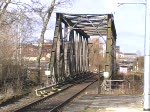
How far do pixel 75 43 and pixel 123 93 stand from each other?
19757 millimetres

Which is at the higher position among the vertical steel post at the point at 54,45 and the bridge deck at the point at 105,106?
the vertical steel post at the point at 54,45

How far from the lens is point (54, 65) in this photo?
121ft

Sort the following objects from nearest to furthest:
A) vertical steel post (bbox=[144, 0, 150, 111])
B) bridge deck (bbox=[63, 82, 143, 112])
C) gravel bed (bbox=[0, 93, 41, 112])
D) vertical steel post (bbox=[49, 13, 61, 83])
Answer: vertical steel post (bbox=[144, 0, 150, 111]) → bridge deck (bbox=[63, 82, 143, 112]) → gravel bed (bbox=[0, 93, 41, 112]) → vertical steel post (bbox=[49, 13, 61, 83])

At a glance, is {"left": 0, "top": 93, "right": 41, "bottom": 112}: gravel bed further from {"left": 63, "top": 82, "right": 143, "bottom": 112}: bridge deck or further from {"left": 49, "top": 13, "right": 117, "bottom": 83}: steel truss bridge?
{"left": 49, "top": 13, "right": 117, "bottom": 83}: steel truss bridge

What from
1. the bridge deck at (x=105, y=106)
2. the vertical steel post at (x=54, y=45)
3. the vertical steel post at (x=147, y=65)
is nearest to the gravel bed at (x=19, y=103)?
the bridge deck at (x=105, y=106)

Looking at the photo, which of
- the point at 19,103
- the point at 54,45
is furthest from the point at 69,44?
the point at 19,103

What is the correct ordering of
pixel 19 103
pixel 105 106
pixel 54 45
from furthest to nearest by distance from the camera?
pixel 54 45, pixel 19 103, pixel 105 106

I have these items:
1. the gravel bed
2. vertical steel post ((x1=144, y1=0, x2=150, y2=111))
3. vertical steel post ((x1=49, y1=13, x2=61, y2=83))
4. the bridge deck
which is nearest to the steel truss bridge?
vertical steel post ((x1=49, y1=13, x2=61, y2=83))

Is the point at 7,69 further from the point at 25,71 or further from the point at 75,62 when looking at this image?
the point at 75,62

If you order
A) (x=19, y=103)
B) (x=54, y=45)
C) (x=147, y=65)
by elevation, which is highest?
(x=54, y=45)

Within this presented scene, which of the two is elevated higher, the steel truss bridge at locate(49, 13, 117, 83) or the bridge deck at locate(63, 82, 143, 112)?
the steel truss bridge at locate(49, 13, 117, 83)

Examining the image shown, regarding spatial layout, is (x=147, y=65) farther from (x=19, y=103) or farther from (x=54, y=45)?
(x=54, y=45)

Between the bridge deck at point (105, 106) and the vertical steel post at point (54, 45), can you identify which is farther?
the vertical steel post at point (54, 45)

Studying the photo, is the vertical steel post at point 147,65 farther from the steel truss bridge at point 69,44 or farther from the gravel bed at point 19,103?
the steel truss bridge at point 69,44
